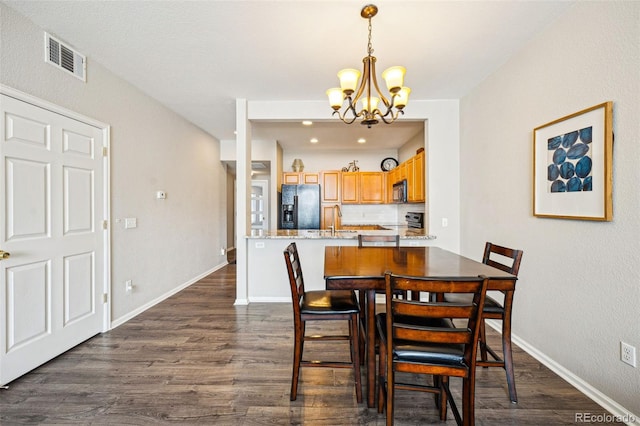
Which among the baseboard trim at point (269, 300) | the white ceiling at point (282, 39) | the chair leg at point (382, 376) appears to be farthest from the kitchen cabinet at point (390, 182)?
the chair leg at point (382, 376)

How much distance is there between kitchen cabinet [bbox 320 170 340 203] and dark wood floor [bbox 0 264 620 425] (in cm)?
364

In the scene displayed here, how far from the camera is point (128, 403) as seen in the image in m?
1.75

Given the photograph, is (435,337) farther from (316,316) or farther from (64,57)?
(64,57)

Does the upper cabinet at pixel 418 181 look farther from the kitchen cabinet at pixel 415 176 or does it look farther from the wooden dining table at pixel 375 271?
the wooden dining table at pixel 375 271

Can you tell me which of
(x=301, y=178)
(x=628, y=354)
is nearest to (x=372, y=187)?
(x=301, y=178)

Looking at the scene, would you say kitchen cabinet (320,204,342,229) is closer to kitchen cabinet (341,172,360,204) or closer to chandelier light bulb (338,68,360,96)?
kitchen cabinet (341,172,360,204)

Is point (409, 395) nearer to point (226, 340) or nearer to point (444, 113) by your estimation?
point (226, 340)

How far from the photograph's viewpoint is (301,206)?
5414 mm

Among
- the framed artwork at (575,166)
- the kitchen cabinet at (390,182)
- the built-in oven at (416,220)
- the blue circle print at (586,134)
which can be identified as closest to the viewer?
the framed artwork at (575,166)

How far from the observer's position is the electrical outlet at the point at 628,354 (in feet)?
5.04

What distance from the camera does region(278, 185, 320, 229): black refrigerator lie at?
5410 millimetres

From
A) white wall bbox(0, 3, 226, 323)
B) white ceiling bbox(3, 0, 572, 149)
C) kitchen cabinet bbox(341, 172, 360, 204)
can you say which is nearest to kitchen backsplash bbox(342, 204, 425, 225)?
kitchen cabinet bbox(341, 172, 360, 204)

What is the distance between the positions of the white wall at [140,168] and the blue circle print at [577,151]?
3.86 metres

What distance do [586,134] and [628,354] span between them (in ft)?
4.34
